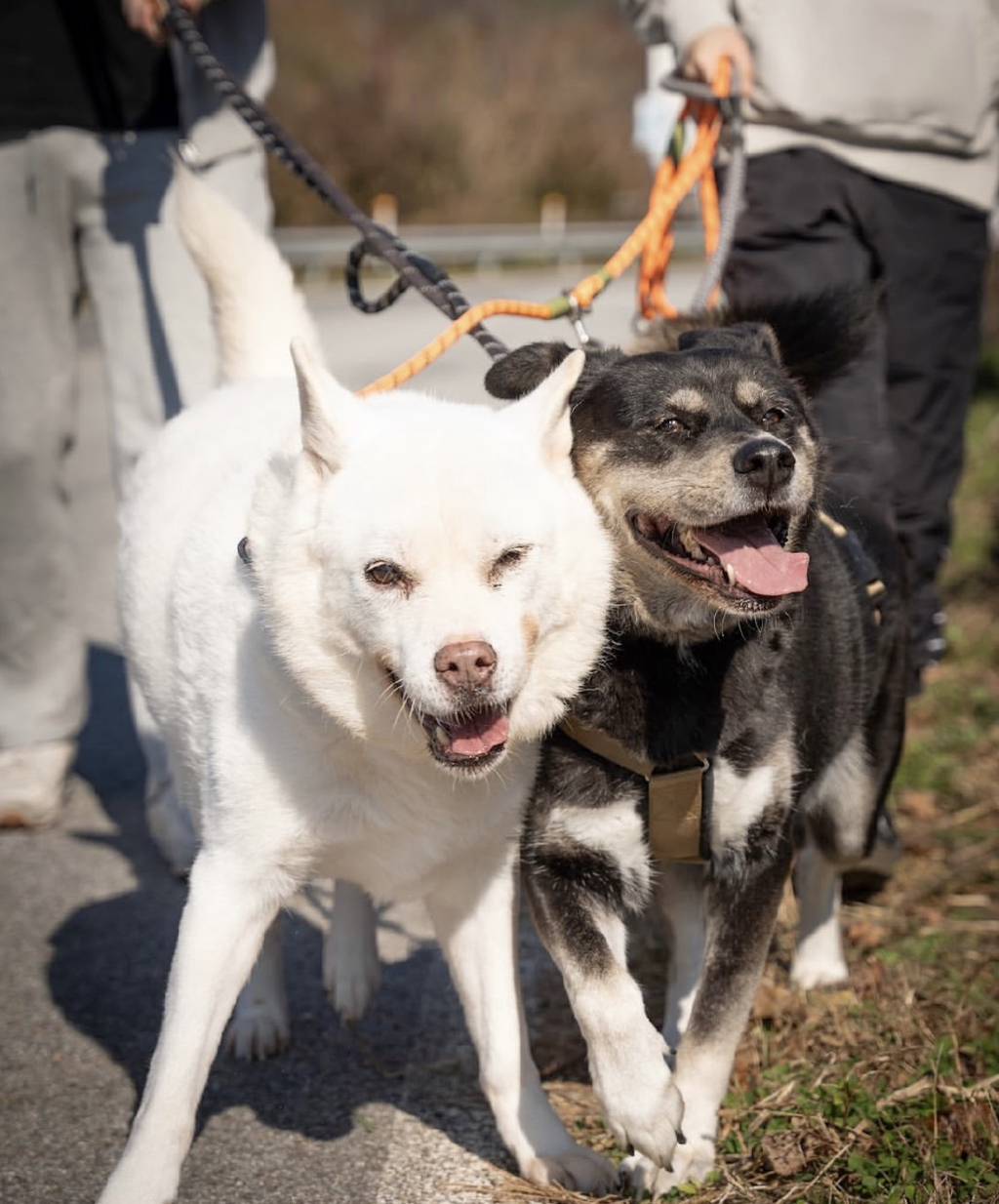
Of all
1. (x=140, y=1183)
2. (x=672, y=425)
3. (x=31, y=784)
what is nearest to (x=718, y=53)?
(x=672, y=425)

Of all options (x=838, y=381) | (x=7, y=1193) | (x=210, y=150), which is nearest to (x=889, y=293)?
(x=838, y=381)

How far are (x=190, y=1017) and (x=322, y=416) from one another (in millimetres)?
1188

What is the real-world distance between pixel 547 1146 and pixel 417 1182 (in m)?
0.29

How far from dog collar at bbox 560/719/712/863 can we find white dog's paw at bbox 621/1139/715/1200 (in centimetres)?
63

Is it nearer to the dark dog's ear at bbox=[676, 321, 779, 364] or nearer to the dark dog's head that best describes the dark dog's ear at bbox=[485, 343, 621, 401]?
the dark dog's head

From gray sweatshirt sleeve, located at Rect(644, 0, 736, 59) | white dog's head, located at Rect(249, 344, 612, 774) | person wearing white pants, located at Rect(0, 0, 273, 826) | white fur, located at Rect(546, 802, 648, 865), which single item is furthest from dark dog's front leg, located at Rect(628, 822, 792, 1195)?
person wearing white pants, located at Rect(0, 0, 273, 826)

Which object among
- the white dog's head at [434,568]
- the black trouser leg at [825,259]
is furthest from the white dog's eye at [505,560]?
A: the black trouser leg at [825,259]

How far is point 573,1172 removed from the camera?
3191 mm

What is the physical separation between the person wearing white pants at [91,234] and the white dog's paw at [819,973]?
254 centimetres

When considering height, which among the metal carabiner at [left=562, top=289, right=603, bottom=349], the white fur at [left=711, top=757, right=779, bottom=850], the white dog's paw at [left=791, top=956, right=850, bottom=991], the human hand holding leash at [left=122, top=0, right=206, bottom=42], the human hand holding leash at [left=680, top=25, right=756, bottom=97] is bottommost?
the white dog's paw at [left=791, top=956, right=850, bottom=991]

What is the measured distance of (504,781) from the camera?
3109 millimetres

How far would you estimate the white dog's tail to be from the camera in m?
4.02

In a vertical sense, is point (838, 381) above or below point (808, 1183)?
above

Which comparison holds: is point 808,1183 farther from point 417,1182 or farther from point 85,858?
point 85,858
